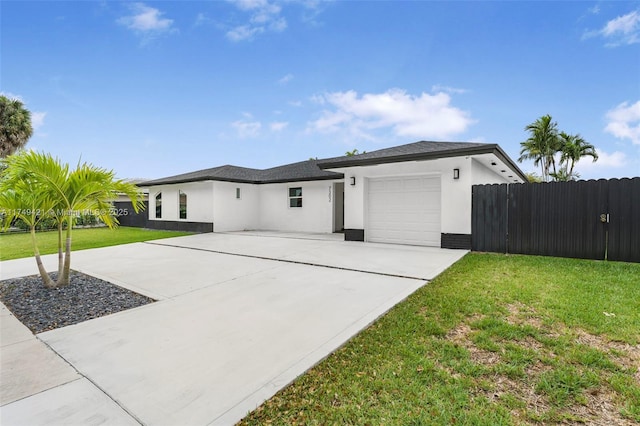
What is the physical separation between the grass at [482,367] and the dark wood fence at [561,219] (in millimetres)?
3412

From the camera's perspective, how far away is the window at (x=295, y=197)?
1549 centimetres

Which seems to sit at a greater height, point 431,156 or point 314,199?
point 431,156

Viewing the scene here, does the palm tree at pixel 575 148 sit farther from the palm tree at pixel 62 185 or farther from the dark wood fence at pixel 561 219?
the palm tree at pixel 62 185

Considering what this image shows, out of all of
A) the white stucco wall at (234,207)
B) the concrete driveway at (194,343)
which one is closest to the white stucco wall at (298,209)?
the white stucco wall at (234,207)

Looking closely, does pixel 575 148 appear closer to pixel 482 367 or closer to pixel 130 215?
pixel 482 367

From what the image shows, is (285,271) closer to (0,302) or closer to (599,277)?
(0,302)

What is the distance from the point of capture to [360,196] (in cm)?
1102

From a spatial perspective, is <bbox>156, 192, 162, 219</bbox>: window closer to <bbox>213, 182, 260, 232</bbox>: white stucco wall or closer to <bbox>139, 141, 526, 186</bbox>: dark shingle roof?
<bbox>139, 141, 526, 186</bbox>: dark shingle roof

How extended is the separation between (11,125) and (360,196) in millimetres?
21794

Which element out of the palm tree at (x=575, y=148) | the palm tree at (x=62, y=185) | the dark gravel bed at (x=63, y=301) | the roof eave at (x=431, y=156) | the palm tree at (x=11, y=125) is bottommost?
the dark gravel bed at (x=63, y=301)

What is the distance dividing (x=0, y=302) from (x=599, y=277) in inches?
401

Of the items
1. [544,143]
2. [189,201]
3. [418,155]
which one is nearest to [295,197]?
[189,201]

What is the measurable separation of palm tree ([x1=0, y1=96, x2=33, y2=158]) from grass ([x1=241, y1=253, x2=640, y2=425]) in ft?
81.6

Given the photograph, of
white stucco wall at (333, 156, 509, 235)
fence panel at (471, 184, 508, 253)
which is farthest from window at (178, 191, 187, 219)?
fence panel at (471, 184, 508, 253)
